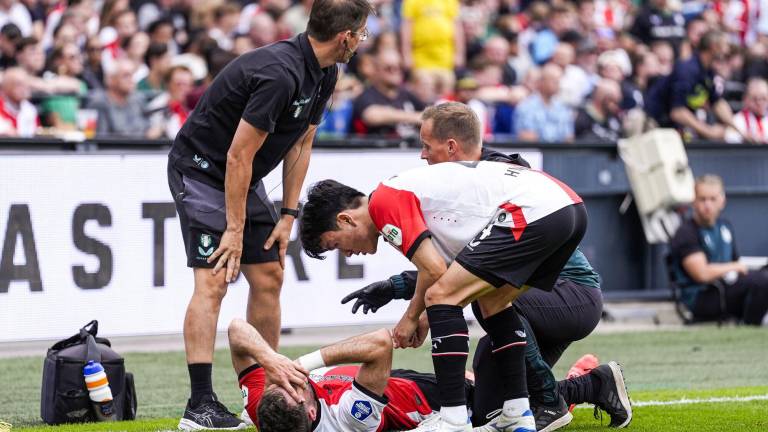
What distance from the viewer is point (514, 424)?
5.91 metres

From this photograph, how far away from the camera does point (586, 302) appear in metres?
6.54

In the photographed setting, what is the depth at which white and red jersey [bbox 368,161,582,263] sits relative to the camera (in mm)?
5645

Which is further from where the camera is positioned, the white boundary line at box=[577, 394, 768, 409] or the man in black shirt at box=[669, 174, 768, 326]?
the man in black shirt at box=[669, 174, 768, 326]

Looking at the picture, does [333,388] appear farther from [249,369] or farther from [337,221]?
[337,221]

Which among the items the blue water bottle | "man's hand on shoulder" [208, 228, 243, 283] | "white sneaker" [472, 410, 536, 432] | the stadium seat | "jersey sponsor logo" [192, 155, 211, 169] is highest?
"jersey sponsor logo" [192, 155, 211, 169]

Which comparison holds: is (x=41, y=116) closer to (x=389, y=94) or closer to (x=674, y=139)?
(x=389, y=94)

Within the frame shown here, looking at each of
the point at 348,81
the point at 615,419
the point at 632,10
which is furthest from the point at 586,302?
the point at 632,10

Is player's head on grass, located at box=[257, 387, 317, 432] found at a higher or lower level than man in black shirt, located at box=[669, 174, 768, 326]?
higher

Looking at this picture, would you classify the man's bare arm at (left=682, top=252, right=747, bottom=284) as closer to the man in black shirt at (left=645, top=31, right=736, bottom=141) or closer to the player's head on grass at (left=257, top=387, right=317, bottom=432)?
the man in black shirt at (left=645, top=31, right=736, bottom=141)

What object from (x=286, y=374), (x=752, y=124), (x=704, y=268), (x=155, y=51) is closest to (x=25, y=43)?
(x=155, y=51)

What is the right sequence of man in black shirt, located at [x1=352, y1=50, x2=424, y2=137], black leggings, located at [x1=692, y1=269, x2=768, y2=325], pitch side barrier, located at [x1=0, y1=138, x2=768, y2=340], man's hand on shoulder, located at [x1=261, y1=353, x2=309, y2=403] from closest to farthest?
1. man's hand on shoulder, located at [x1=261, y1=353, x2=309, y2=403]
2. pitch side barrier, located at [x1=0, y1=138, x2=768, y2=340]
3. black leggings, located at [x1=692, y1=269, x2=768, y2=325]
4. man in black shirt, located at [x1=352, y1=50, x2=424, y2=137]

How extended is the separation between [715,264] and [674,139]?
1.51m

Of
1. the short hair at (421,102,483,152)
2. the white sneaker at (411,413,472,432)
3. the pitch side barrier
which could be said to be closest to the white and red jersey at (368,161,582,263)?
the short hair at (421,102,483,152)

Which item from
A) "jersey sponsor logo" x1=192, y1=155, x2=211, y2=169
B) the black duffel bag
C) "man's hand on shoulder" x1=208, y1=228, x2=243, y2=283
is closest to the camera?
"man's hand on shoulder" x1=208, y1=228, x2=243, y2=283
